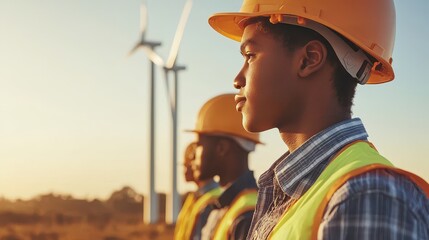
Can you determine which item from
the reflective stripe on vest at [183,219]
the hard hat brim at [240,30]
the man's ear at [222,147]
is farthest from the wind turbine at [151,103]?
the hard hat brim at [240,30]

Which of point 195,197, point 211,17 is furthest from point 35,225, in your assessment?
point 211,17

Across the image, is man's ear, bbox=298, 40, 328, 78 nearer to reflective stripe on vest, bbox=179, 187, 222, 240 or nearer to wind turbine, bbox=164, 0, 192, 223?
reflective stripe on vest, bbox=179, 187, 222, 240

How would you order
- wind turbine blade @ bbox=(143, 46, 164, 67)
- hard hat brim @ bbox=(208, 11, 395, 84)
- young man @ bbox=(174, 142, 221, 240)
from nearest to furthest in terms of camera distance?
hard hat brim @ bbox=(208, 11, 395, 84), young man @ bbox=(174, 142, 221, 240), wind turbine blade @ bbox=(143, 46, 164, 67)

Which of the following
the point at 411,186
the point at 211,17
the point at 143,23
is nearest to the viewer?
the point at 411,186

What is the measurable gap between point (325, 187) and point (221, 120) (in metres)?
7.37

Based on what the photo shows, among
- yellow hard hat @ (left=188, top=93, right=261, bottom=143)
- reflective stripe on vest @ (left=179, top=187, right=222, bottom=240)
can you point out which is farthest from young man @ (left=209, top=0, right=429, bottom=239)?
reflective stripe on vest @ (left=179, top=187, right=222, bottom=240)

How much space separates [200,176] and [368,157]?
613cm

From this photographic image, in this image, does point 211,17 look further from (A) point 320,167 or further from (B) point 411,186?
(B) point 411,186

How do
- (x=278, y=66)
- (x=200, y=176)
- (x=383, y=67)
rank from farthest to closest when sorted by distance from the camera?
(x=200, y=176) < (x=383, y=67) < (x=278, y=66)

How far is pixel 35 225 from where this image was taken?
3716cm

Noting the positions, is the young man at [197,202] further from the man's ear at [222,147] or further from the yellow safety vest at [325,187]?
the yellow safety vest at [325,187]

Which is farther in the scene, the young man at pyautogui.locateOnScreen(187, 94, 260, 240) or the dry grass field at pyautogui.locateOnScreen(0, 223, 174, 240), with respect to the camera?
the dry grass field at pyautogui.locateOnScreen(0, 223, 174, 240)

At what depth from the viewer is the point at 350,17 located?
379 centimetres

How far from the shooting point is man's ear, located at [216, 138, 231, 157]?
30.3 ft
